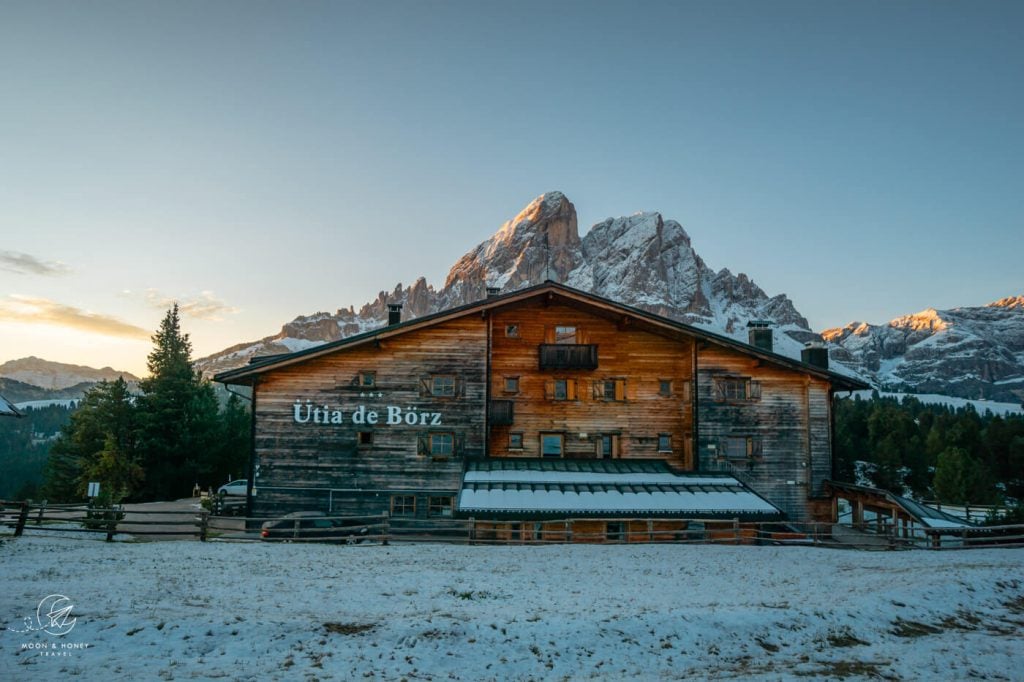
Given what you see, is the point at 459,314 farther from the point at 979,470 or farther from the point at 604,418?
the point at 979,470

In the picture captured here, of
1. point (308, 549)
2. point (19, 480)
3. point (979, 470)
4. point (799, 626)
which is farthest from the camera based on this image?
point (19, 480)

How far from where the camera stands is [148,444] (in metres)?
51.1

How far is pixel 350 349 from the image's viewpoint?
106ft

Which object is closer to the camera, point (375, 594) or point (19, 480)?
point (375, 594)

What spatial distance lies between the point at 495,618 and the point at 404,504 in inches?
698

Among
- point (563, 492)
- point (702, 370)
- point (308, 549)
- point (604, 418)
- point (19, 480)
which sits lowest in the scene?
point (19, 480)

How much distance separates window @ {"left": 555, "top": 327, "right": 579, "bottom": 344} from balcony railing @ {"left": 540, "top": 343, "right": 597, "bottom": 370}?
2.70 ft

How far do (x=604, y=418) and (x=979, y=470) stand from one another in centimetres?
5121

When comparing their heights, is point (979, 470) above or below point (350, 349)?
below

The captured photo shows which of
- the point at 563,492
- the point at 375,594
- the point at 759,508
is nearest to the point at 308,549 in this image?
the point at 375,594

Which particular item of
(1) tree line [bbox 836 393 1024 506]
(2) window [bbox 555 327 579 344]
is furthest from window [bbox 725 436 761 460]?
(1) tree line [bbox 836 393 1024 506]

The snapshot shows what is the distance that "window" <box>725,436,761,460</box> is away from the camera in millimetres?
32906

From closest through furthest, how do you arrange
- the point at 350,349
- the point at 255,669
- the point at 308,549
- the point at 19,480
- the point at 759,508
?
the point at 255,669, the point at 308,549, the point at 759,508, the point at 350,349, the point at 19,480

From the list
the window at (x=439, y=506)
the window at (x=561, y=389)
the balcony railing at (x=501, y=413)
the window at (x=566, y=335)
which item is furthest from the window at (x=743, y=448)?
the window at (x=439, y=506)
